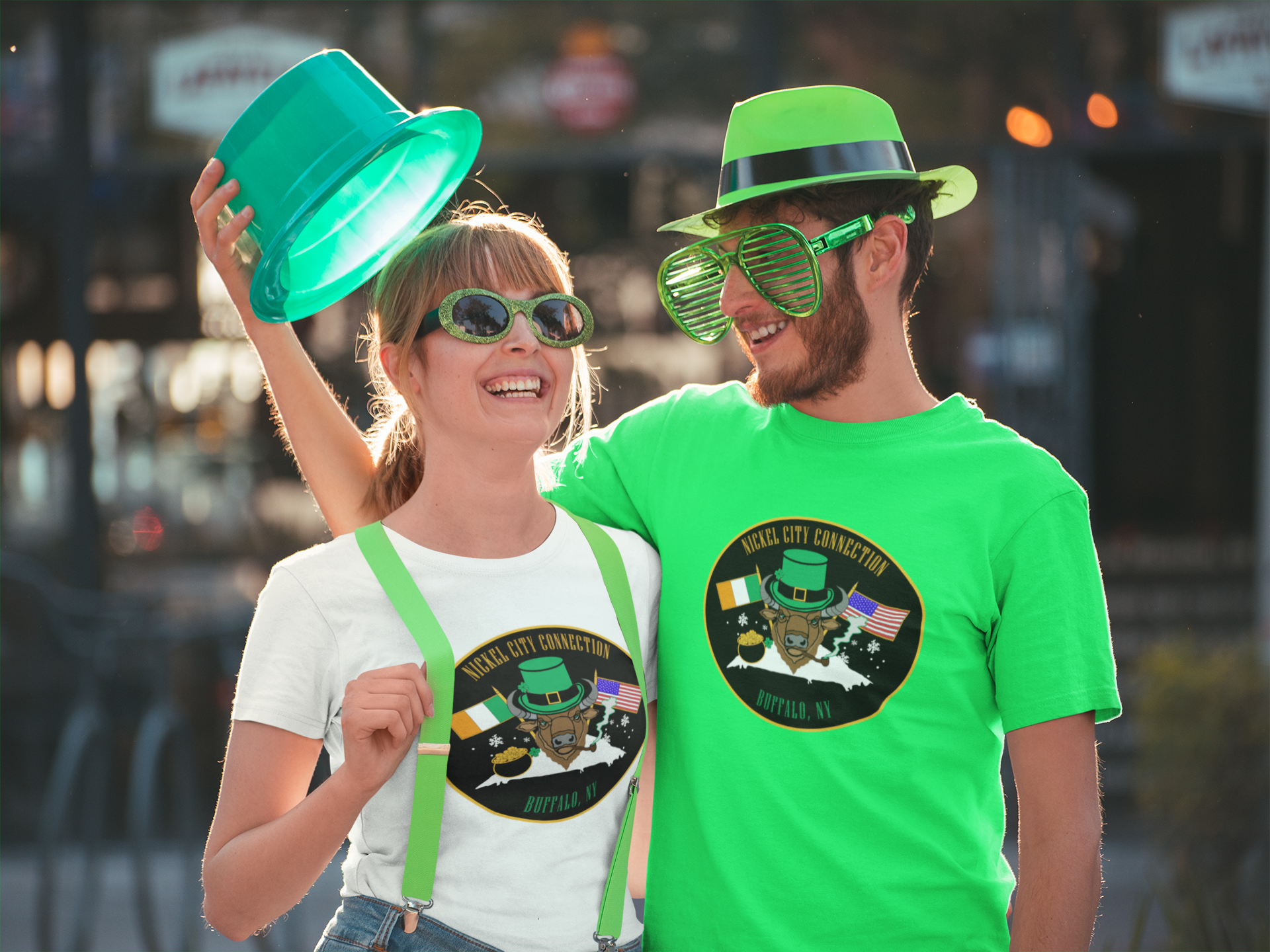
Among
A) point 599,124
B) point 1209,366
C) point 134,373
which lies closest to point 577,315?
point 599,124

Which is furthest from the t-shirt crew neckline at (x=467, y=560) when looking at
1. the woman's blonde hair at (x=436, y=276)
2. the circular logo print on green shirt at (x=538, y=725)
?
the woman's blonde hair at (x=436, y=276)

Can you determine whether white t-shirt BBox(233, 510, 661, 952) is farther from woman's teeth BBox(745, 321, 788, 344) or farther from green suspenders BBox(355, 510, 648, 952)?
woman's teeth BBox(745, 321, 788, 344)

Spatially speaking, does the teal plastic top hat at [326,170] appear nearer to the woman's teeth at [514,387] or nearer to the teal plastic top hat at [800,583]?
the woman's teeth at [514,387]

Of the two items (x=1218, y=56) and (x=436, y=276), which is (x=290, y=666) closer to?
(x=436, y=276)

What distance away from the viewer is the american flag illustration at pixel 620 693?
5.88ft

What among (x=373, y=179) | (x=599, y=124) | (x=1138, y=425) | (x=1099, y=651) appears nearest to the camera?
(x=1099, y=651)

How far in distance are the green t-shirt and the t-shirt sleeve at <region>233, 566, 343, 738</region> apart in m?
0.55

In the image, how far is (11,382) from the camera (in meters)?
5.92

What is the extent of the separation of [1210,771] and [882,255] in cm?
320

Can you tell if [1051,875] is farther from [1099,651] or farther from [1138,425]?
[1138,425]

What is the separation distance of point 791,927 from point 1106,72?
5.02 meters

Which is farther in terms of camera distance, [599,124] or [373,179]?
[599,124]

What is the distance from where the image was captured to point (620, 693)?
5.93 feet

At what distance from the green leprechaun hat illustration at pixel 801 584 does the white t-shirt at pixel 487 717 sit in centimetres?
26
